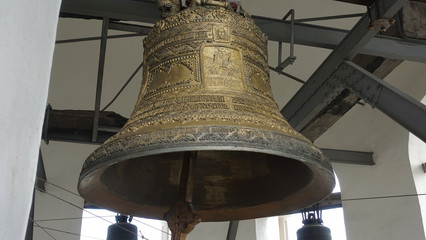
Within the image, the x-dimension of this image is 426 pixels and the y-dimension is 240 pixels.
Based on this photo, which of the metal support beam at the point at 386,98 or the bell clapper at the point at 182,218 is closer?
the bell clapper at the point at 182,218

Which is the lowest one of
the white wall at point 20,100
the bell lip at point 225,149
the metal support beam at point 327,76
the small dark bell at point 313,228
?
the white wall at point 20,100

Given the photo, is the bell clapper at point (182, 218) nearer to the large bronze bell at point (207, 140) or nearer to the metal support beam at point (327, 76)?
the large bronze bell at point (207, 140)

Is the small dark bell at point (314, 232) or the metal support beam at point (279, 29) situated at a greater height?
the metal support beam at point (279, 29)

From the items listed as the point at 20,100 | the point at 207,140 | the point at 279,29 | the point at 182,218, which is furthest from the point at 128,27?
the point at 20,100

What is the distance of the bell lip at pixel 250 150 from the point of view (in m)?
0.96

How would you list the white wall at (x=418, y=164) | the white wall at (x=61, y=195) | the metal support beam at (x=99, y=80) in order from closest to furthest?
the metal support beam at (x=99, y=80)
the white wall at (x=418, y=164)
the white wall at (x=61, y=195)

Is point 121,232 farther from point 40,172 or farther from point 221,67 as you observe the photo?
point 221,67

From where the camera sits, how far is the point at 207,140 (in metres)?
0.95

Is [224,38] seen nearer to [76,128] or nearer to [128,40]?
[76,128]

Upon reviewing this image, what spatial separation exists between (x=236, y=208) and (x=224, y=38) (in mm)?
560

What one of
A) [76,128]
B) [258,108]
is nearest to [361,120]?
[76,128]

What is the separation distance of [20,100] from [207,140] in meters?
0.51

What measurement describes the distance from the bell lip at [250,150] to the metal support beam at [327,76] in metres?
0.90

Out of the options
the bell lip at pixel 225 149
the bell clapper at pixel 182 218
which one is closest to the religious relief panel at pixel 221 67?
the bell lip at pixel 225 149
